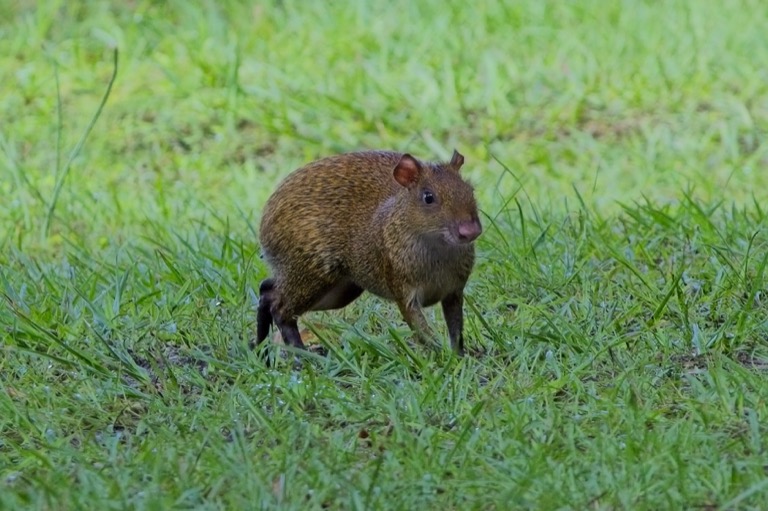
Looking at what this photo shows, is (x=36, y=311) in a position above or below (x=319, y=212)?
below

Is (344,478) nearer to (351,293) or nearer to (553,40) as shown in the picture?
(351,293)

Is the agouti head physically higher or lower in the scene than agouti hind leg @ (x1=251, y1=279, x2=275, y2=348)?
higher

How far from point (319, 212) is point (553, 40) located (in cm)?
412

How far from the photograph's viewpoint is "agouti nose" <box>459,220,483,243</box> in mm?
4520

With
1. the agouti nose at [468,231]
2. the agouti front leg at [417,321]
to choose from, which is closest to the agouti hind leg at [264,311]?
the agouti front leg at [417,321]

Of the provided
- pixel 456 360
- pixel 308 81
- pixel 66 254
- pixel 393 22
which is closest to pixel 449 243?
pixel 456 360

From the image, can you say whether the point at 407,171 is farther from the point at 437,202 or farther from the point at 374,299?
the point at 374,299

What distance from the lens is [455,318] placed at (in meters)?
4.80

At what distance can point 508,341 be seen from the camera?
4.84 meters

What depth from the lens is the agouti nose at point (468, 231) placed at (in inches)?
178

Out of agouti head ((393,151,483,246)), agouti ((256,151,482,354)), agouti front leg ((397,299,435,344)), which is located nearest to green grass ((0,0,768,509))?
agouti front leg ((397,299,435,344))

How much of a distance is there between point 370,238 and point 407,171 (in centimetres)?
26

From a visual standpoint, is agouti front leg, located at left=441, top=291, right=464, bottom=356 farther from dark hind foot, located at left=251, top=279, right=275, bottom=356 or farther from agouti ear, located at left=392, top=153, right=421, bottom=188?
dark hind foot, located at left=251, top=279, right=275, bottom=356

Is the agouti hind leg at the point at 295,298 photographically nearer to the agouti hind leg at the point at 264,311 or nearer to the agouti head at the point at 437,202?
the agouti hind leg at the point at 264,311
